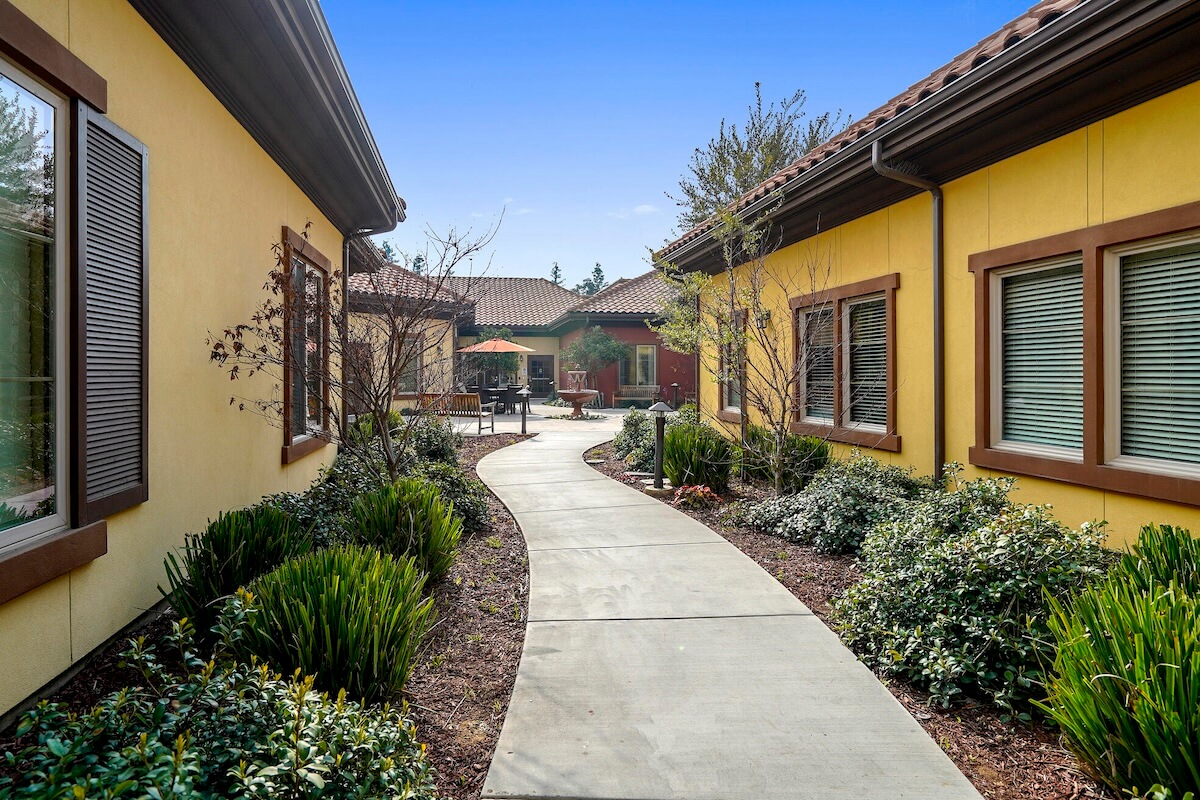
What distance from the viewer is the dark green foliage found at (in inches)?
316

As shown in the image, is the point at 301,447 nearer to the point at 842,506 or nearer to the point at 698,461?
the point at 698,461

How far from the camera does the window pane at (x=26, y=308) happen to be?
114 inches

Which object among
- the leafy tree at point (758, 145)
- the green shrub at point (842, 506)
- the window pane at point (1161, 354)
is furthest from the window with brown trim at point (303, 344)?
the leafy tree at point (758, 145)

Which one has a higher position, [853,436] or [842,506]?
[853,436]

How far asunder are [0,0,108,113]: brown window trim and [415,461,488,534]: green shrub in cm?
407

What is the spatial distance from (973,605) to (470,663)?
8.50 ft

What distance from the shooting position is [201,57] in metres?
4.79

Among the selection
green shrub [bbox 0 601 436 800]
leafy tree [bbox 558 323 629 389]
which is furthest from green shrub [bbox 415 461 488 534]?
leafy tree [bbox 558 323 629 389]

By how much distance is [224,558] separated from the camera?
4.14 meters

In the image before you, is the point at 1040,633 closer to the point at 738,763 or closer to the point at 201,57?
the point at 738,763

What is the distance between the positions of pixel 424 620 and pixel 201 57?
387 cm

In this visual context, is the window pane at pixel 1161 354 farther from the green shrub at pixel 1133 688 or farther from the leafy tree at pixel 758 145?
the leafy tree at pixel 758 145

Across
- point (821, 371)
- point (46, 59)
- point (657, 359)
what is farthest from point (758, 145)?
point (46, 59)

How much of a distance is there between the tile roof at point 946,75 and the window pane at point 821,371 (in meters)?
1.65
